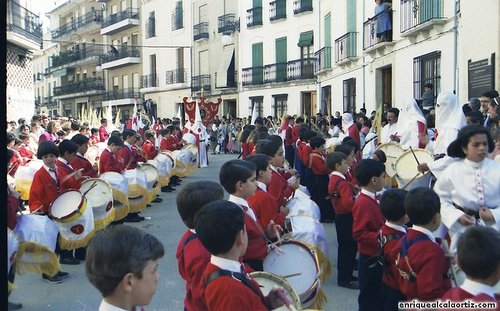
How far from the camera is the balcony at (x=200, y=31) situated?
3506cm

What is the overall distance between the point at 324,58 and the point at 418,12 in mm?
10271

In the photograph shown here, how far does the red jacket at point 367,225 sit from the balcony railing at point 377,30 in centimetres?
1315

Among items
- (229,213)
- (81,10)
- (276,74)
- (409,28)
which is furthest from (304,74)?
(81,10)

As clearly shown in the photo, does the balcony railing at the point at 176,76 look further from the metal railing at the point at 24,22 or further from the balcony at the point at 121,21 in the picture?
the metal railing at the point at 24,22

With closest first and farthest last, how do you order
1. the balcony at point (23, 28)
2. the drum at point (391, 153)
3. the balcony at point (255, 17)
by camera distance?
the drum at point (391, 153) → the balcony at point (23, 28) → the balcony at point (255, 17)

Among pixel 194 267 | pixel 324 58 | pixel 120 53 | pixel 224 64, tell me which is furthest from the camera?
pixel 120 53

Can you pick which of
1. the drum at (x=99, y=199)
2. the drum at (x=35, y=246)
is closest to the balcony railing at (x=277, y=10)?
the drum at (x=99, y=199)

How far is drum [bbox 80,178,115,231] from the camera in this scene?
7.28 metres

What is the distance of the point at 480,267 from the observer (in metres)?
2.60

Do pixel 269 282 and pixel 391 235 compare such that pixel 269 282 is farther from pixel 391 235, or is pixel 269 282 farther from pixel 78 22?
pixel 78 22

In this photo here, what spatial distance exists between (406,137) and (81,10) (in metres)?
51.5

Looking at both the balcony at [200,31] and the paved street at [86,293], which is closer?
the paved street at [86,293]

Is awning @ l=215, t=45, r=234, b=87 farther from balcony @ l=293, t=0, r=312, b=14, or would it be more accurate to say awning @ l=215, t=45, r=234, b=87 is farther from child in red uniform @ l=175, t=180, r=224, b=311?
child in red uniform @ l=175, t=180, r=224, b=311

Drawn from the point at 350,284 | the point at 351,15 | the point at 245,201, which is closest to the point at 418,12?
the point at 351,15
